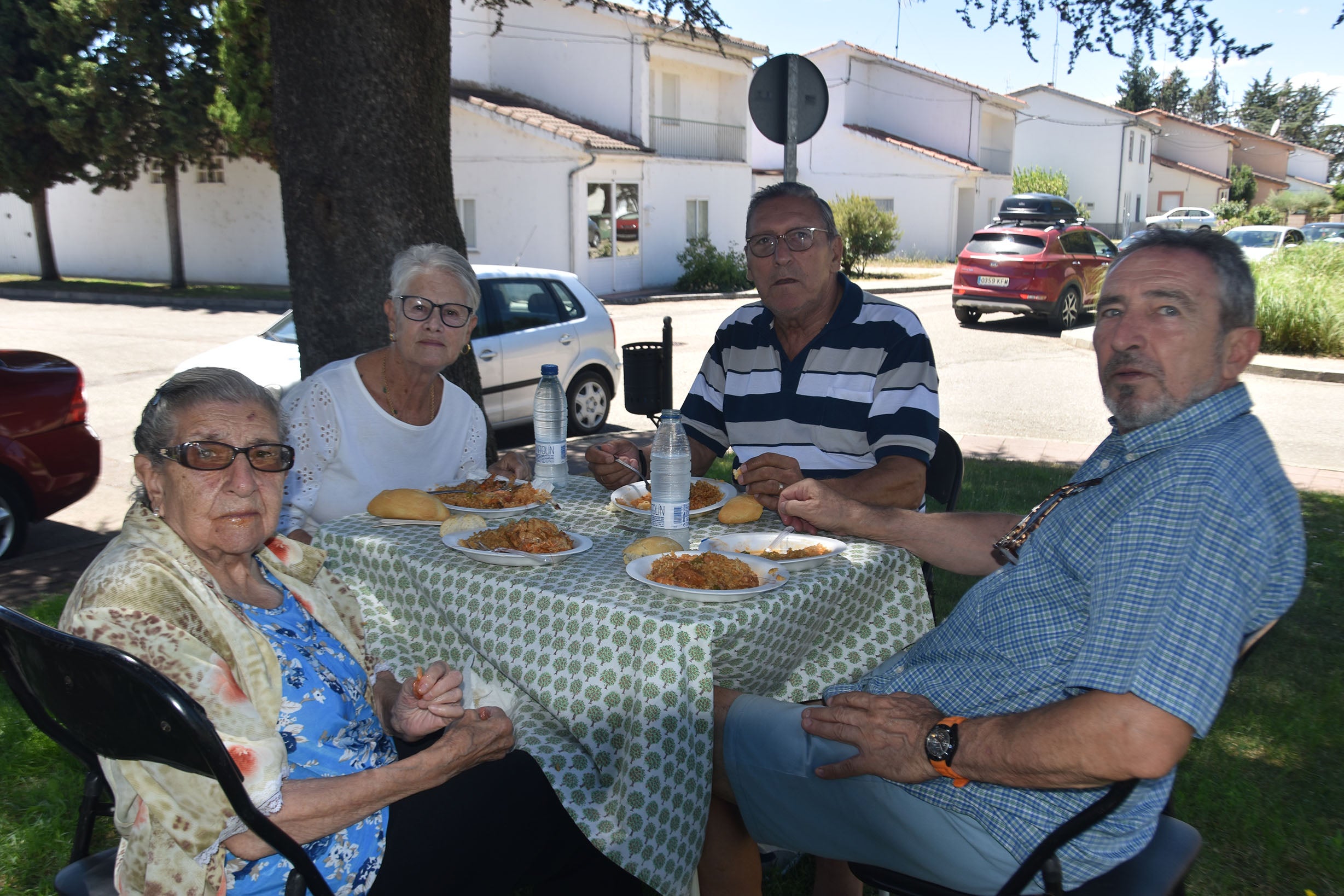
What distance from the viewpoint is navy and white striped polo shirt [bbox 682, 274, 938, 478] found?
348 centimetres

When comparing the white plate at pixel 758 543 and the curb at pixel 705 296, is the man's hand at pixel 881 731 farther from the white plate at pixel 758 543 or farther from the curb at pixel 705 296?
the curb at pixel 705 296

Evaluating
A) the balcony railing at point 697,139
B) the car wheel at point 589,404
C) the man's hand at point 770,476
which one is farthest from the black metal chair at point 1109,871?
the balcony railing at point 697,139

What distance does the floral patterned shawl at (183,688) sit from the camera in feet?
5.76

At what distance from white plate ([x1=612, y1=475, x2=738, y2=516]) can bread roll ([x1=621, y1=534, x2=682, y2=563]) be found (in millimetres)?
411

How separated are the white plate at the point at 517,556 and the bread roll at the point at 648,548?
0.14 metres

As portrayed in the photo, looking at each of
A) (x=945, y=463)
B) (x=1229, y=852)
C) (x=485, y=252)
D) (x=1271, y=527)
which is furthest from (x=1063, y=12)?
(x=485, y=252)

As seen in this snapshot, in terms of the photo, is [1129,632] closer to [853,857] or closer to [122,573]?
[853,857]

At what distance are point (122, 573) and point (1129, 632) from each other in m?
1.86

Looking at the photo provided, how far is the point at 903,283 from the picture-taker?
28094 mm

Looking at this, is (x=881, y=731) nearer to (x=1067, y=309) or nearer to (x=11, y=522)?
(x=11, y=522)

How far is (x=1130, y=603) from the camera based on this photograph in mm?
1829

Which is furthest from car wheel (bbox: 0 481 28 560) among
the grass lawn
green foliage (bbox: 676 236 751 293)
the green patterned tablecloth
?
green foliage (bbox: 676 236 751 293)

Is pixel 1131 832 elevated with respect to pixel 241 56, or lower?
lower

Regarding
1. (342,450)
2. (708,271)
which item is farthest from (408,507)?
(708,271)
